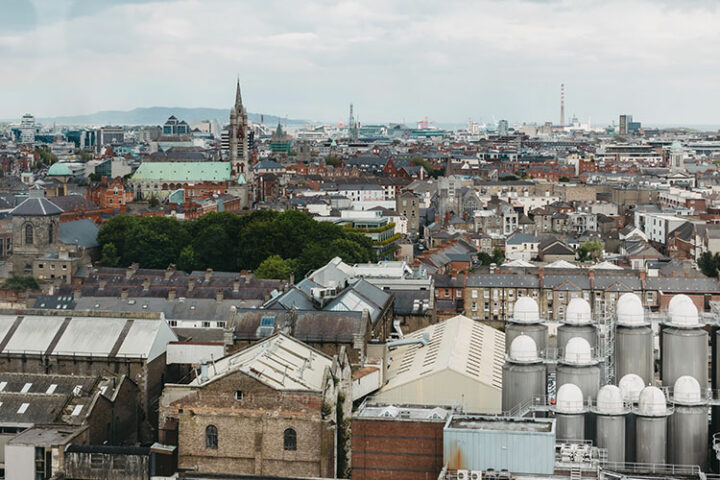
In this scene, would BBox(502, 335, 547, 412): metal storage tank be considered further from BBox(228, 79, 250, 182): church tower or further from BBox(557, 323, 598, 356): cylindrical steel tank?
BBox(228, 79, 250, 182): church tower

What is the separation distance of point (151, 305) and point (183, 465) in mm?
30854

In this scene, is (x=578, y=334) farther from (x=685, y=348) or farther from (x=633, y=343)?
(x=685, y=348)

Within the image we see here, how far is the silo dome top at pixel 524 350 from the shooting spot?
3788 centimetres

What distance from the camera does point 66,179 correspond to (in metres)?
183

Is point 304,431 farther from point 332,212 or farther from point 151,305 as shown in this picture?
point 332,212

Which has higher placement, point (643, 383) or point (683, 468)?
point (643, 383)

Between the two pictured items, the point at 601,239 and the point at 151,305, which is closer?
the point at 151,305

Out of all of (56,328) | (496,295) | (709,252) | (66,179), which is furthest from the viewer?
(66,179)

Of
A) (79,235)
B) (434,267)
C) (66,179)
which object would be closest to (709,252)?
(434,267)

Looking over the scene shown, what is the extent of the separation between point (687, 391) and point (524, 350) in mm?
5617

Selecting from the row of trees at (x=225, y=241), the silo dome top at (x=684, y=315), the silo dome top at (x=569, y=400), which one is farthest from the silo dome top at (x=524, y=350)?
the row of trees at (x=225, y=241)

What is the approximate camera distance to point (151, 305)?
236 feet

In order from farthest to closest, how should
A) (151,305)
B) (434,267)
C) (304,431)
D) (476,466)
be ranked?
(434,267)
(151,305)
(304,431)
(476,466)

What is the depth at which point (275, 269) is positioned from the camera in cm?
8594
